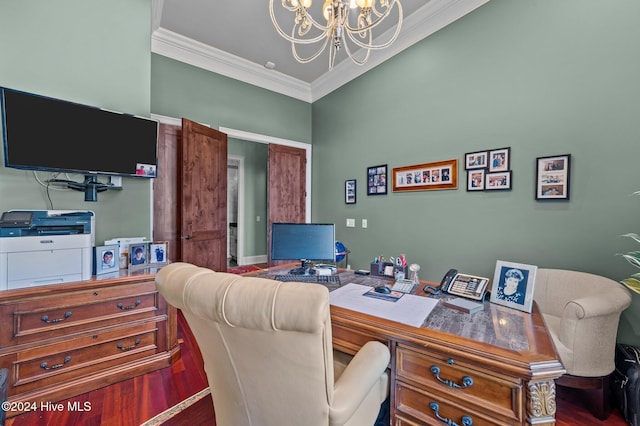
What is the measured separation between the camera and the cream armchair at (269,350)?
2.26 ft

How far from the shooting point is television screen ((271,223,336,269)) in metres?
2.05

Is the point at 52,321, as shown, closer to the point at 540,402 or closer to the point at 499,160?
the point at 540,402

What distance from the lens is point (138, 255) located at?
2230 millimetres

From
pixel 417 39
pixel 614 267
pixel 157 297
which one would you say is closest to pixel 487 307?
pixel 614 267

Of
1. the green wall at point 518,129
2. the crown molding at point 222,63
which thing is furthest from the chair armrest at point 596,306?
the crown molding at point 222,63

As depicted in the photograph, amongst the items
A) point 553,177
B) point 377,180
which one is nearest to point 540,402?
point 553,177

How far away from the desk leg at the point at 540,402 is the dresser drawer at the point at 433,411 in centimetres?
6

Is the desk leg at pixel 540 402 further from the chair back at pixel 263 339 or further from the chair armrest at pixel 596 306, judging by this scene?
the chair armrest at pixel 596 306

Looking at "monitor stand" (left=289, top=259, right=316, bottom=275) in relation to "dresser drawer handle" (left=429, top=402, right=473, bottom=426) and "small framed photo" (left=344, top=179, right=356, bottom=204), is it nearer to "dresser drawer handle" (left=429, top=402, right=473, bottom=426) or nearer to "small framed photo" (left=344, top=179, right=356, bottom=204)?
"dresser drawer handle" (left=429, top=402, right=473, bottom=426)

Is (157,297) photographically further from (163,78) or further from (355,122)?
(355,122)

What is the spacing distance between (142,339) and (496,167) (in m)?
3.43

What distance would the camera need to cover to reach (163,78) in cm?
325

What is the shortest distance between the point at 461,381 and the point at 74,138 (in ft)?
9.58

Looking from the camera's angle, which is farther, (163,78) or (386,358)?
(163,78)
